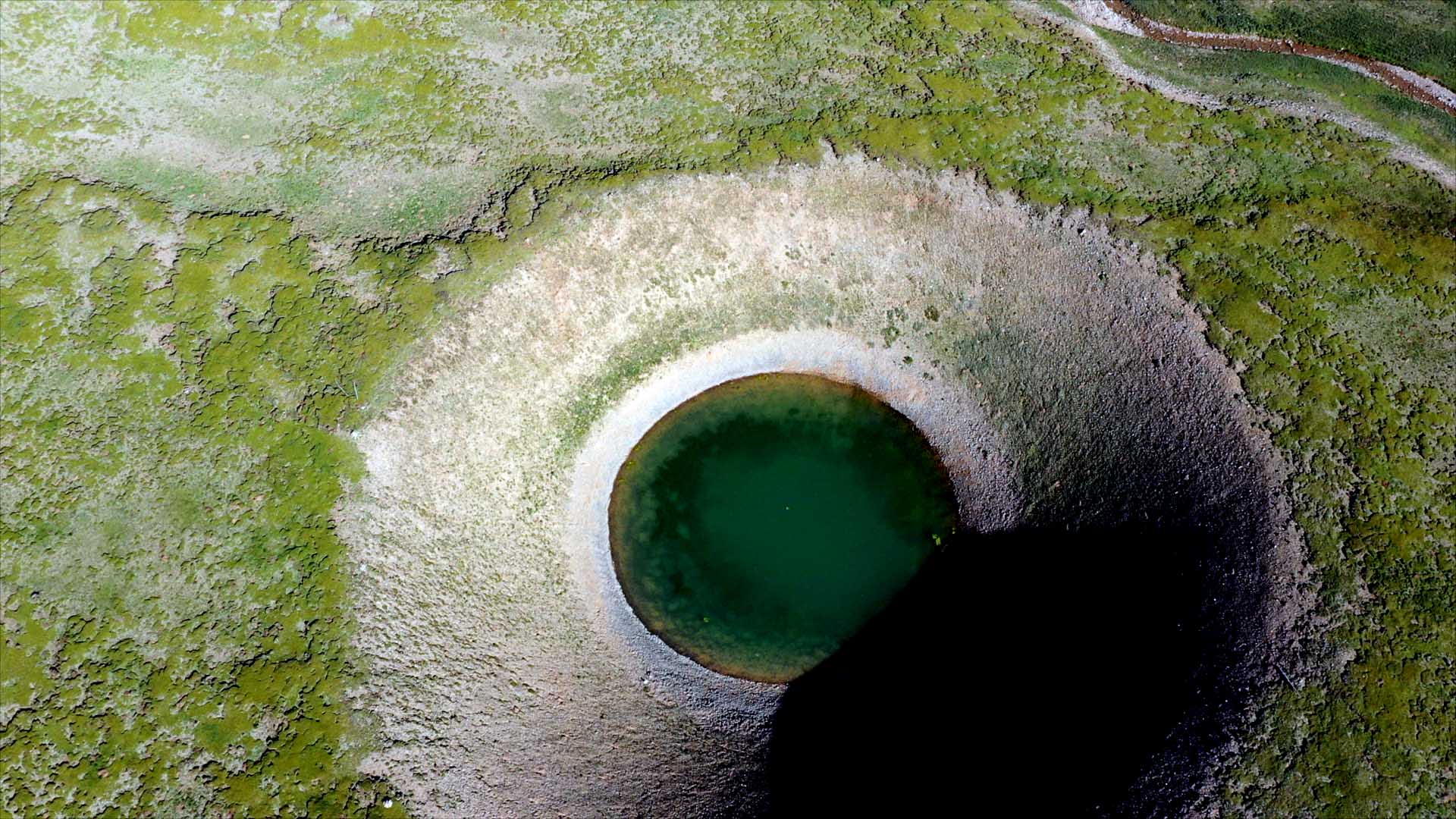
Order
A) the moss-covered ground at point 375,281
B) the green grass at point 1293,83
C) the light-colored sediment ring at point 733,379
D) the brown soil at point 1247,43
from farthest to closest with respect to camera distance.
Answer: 1. the brown soil at point 1247,43
2. the green grass at point 1293,83
3. the light-colored sediment ring at point 733,379
4. the moss-covered ground at point 375,281

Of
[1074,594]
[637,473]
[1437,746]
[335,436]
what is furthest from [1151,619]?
[335,436]

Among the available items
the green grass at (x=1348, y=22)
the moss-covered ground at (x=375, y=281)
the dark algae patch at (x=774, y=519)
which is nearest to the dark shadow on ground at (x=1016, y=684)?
the dark algae patch at (x=774, y=519)

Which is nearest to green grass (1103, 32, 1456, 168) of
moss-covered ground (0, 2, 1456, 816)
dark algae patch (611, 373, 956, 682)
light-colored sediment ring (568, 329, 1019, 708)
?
moss-covered ground (0, 2, 1456, 816)

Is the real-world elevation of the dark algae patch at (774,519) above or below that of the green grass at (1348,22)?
below

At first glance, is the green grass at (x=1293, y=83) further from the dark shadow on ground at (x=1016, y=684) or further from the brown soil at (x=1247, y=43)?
the dark shadow on ground at (x=1016, y=684)

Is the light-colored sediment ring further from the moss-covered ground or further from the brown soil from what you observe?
the brown soil
